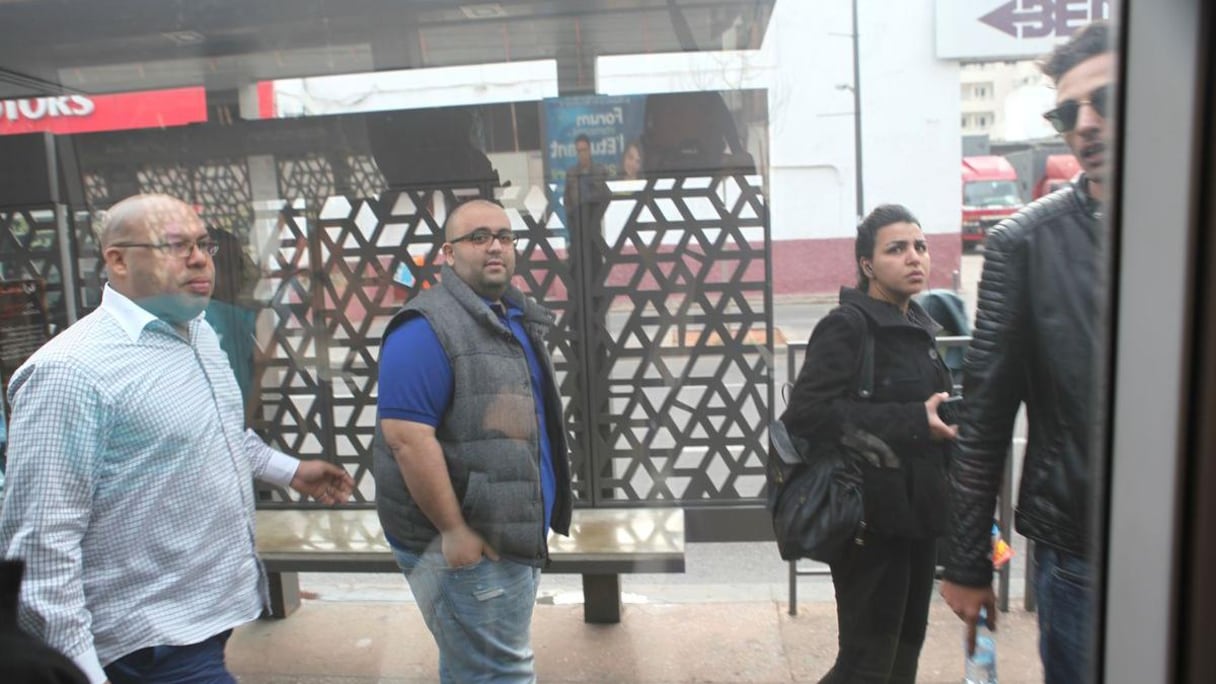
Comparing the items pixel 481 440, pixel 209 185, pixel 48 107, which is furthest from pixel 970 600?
pixel 48 107

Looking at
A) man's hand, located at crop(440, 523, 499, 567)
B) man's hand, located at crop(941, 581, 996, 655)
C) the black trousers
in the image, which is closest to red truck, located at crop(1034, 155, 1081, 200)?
man's hand, located at crop(941, 581, 996, 655)

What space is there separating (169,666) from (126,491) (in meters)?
0.36

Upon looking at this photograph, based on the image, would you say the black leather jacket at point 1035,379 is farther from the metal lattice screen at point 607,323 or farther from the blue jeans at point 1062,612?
the metal lattice screen at point 607,323

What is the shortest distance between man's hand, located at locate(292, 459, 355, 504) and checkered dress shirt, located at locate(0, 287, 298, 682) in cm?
18

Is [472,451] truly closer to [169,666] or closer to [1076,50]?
[169,666]

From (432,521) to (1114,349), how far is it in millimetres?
1498

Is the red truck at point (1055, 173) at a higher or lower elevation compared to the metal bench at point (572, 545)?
higher

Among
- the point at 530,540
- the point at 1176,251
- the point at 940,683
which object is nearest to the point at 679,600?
the point at 940,683

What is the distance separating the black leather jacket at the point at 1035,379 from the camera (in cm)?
140

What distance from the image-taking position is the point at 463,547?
206 centimetres

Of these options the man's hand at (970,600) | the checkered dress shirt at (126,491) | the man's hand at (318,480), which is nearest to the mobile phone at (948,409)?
the man's hand at (970,600)

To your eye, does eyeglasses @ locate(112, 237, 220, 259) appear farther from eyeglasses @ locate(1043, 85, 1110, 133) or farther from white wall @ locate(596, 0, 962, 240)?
eyeglasses @ locate(1043, 85, 1110, 133)

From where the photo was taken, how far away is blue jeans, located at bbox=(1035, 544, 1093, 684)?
1.42m

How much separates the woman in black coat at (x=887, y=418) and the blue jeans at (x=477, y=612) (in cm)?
79
